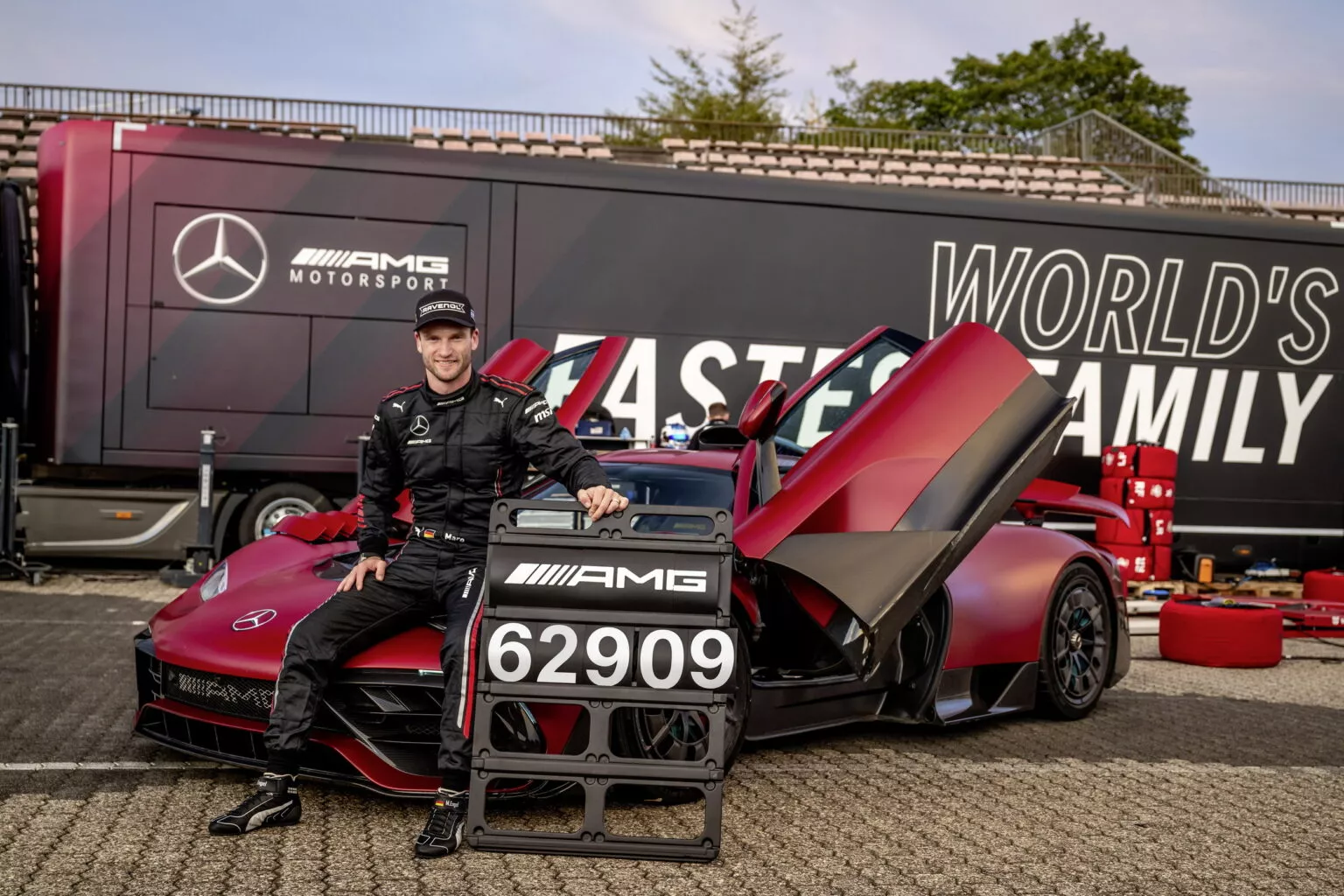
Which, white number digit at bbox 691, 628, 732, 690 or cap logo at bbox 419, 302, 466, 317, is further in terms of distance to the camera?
cap logo at bbox 419, 302, 466, 317

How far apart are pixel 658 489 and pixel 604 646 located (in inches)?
66.0

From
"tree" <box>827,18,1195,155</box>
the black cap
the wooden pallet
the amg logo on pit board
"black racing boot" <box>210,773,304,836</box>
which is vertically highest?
"tree" <box>827,18,1195,155</box>

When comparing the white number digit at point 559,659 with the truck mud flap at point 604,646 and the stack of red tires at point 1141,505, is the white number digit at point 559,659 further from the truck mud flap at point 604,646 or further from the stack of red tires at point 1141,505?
the stack of red tires at point 1141,505

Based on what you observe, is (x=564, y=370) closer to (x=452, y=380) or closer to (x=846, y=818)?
(x=452, y=380)

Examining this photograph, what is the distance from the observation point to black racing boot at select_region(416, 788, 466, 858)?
3.58m

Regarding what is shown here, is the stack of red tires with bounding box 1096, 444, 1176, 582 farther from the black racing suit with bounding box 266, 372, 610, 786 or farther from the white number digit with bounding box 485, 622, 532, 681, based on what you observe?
the white number digit with bounding box 485, 622, 532, 681

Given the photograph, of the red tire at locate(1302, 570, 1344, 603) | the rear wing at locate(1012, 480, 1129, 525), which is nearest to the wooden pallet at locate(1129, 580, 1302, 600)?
the red tire at locate(1302, 570, 1344, 603)

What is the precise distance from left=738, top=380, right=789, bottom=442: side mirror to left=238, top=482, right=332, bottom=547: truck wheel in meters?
6.92

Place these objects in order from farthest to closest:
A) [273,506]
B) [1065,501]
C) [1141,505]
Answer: [1141,505], [273,506], [1065,501]

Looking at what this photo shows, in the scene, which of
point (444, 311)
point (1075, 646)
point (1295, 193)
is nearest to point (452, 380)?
point (444, 311)

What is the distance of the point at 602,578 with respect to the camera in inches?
141

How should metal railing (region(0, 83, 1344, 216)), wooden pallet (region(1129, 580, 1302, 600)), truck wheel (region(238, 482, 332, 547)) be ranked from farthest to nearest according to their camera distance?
→ metal railing (region(0, 83, 1344, 216)) < wooden pallet (region(1129, 580, 1302, 600)) < truck wheel (region(238, 482, 332, 547))

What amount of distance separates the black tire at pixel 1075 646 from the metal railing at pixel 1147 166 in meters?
15.3

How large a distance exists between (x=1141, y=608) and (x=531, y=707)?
7.93 metres
